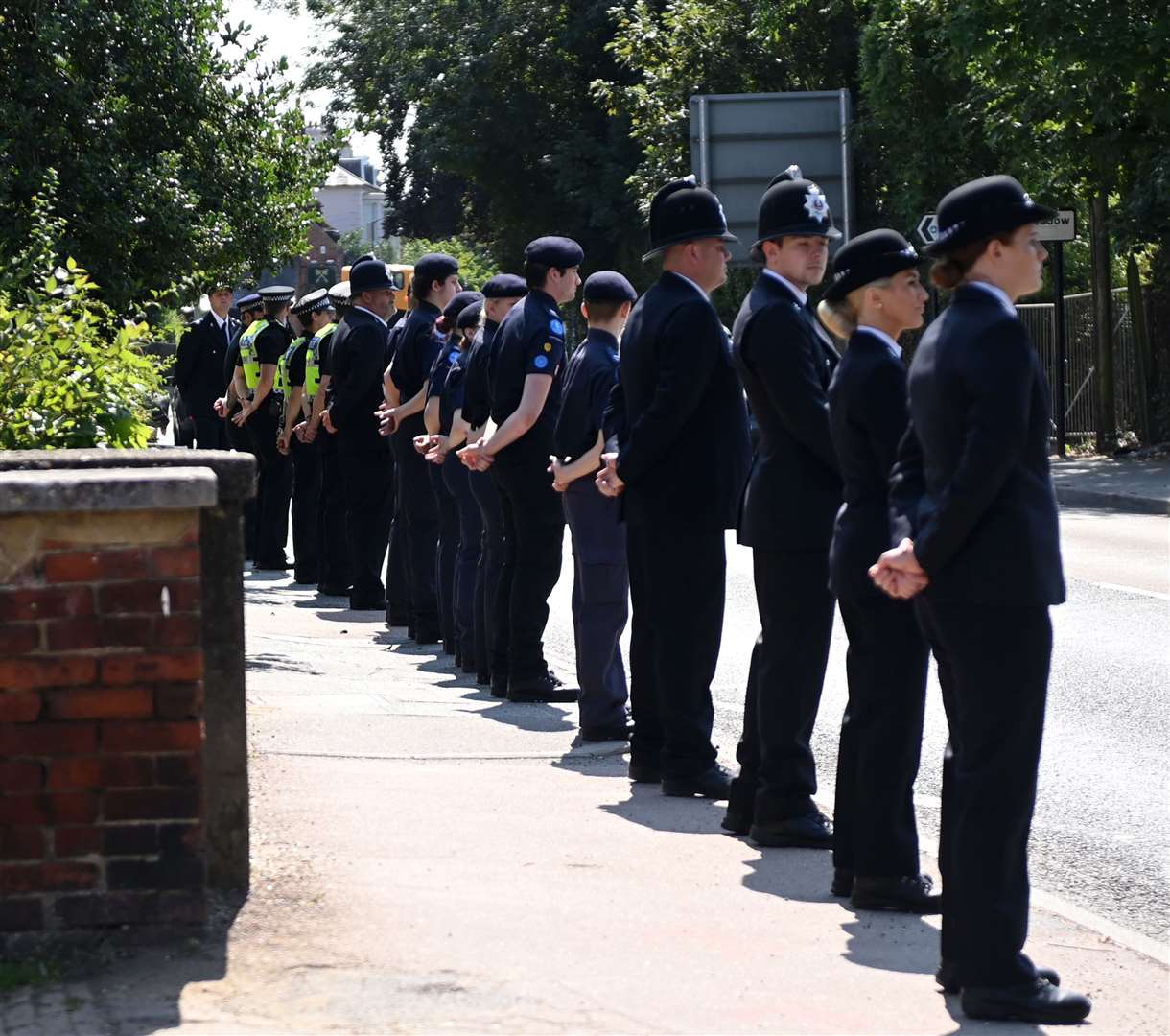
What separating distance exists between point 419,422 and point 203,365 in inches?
246

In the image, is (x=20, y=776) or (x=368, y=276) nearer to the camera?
(x=20, y=776)

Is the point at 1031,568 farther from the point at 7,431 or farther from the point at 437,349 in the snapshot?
the point at 437,349

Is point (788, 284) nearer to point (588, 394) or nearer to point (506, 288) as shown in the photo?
point (588, 394)

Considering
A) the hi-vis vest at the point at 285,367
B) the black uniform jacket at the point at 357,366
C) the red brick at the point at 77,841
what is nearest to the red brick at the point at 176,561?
the red brick at the point at 77,841

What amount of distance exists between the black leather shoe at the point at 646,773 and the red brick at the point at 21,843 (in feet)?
9.80

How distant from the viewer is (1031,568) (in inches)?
179

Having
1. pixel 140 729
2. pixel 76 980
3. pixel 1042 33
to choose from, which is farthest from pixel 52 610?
pixel 1042 33

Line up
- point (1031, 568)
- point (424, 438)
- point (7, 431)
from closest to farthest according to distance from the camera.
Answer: point (1031, 568) < point (7, 431) < point (424, 438)

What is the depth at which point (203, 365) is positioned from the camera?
56.0ft

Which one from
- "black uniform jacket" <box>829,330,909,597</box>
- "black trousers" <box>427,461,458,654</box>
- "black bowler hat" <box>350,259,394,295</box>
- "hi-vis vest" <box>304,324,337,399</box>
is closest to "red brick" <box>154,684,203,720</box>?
"black uniform jacket" <box>829,330,909,597</box>

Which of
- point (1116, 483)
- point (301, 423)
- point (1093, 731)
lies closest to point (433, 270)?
point (301, 423)

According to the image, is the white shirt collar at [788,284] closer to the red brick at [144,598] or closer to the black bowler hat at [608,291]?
the black bowler hat at [608,291]

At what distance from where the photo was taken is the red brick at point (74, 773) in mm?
4719

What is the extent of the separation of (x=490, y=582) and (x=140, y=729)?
4875mm
